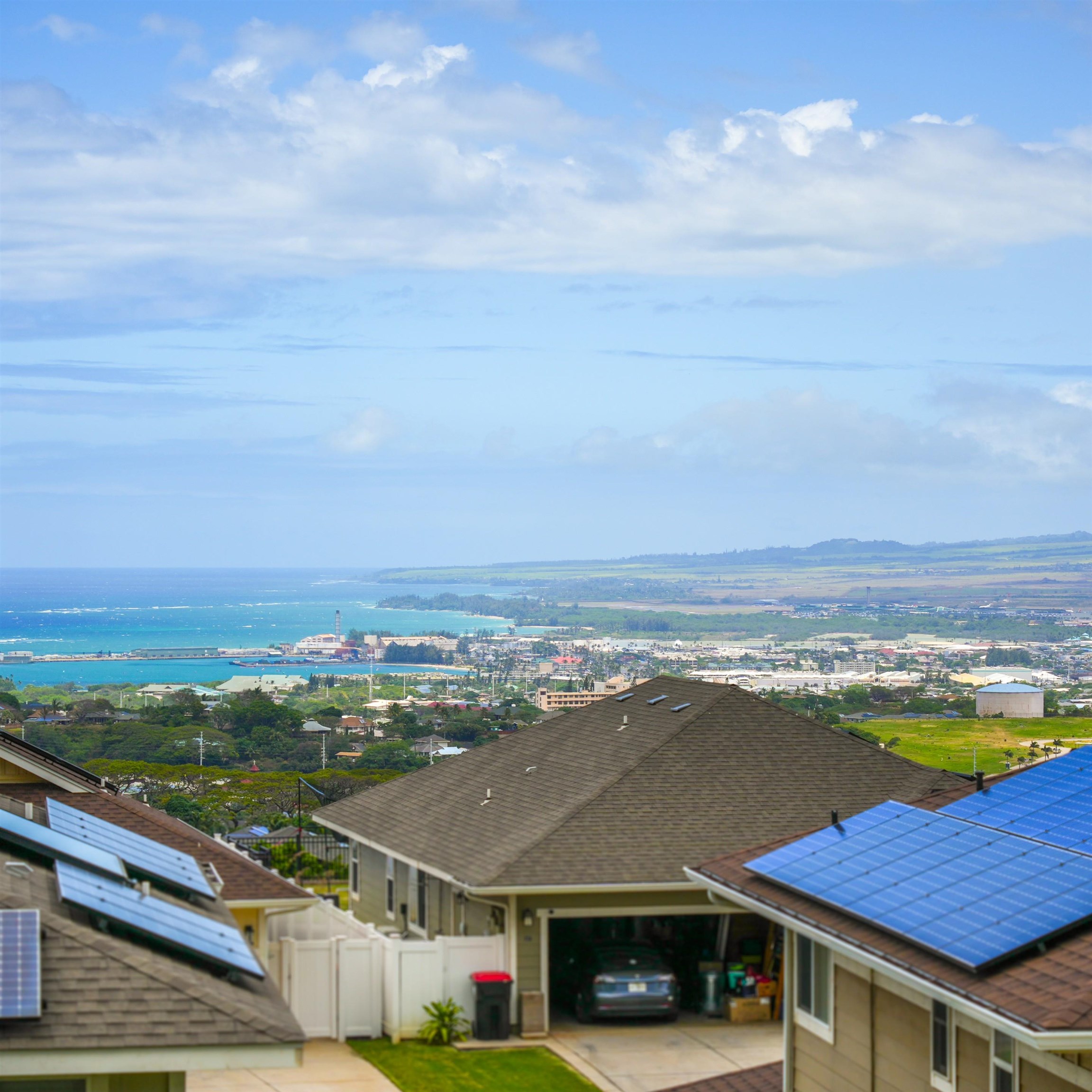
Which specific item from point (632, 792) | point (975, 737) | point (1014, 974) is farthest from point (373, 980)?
point (975, 737)

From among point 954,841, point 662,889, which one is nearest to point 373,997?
point 662,889

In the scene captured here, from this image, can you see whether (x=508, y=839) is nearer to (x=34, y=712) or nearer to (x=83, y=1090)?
(x=83, y=1090)

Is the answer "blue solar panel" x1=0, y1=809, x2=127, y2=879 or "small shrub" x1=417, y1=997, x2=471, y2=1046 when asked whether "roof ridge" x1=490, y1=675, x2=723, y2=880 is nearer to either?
"small shrub" x1=417, y1=997, x2=471, y2=1046

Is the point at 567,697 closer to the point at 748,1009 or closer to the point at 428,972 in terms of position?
the point at 748,1009

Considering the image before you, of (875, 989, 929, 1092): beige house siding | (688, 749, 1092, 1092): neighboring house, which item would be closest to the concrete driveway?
(688, 749, 1092, 1092): neighboring house

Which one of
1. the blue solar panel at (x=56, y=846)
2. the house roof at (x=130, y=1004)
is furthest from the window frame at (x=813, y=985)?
the blue solar panel at (x=56, y=846)

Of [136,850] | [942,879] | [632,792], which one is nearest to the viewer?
[942,879]

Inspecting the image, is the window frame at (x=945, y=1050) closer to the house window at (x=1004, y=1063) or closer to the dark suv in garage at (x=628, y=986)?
the house window at (x=1004, y=1063)
